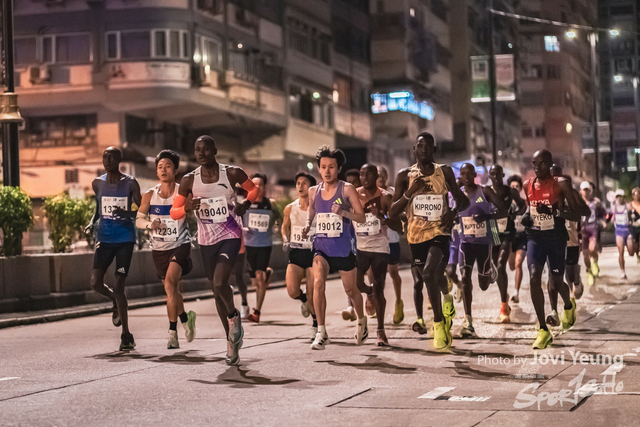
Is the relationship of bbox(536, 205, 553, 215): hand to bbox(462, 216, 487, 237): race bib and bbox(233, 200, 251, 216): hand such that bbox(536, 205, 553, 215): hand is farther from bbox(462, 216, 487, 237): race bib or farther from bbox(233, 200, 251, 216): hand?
bbox(233, 200, 251, 216): hand

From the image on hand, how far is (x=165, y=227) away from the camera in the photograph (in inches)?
454

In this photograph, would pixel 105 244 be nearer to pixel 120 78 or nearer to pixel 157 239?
pixel 157 239

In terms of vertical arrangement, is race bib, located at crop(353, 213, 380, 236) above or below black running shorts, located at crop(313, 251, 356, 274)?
above

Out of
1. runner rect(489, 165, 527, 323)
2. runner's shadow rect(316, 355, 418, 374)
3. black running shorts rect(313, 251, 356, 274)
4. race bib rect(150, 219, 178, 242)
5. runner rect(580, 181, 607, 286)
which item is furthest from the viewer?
runner rect(580, 181, 607, 286)

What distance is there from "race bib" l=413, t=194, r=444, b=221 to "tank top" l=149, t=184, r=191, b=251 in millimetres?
2343

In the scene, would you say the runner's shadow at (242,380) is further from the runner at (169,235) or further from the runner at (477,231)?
the runner at (477,231)

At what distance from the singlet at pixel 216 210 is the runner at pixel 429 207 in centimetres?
156

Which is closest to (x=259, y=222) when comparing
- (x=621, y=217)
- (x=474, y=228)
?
(x=474, y=228)

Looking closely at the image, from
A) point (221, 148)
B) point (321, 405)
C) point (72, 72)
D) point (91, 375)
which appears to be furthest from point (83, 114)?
point (321, 405)

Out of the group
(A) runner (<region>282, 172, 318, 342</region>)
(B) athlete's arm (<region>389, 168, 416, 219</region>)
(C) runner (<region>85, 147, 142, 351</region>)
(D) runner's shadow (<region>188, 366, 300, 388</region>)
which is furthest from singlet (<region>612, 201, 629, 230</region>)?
(D) runner's shadow (<region>188, 366, 300, 388</region>)

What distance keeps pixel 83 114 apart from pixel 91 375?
30.1 meters

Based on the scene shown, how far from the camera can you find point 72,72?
38562 mm

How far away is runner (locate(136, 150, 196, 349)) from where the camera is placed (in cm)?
1148

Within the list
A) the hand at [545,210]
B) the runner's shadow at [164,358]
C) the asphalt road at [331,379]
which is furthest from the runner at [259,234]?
the hand at [545,210]
